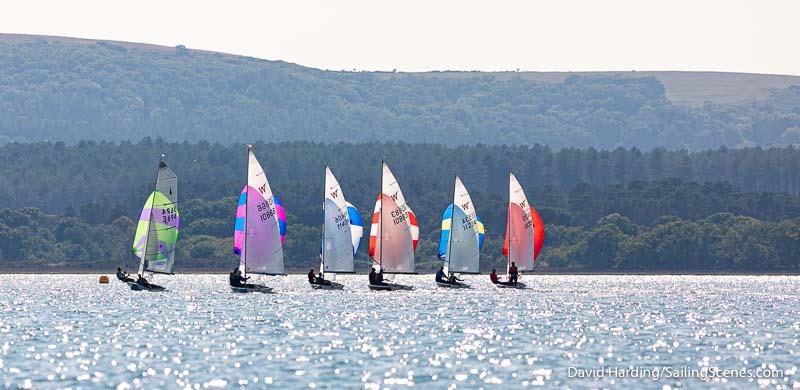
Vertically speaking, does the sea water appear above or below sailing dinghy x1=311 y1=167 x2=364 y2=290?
below

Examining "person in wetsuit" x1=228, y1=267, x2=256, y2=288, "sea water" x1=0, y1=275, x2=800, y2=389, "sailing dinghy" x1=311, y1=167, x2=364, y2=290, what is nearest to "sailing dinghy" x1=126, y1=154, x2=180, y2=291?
"sea water" x1=0, y1=275, x2=800, y2=389

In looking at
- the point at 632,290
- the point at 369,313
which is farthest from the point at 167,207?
the point at 632,290

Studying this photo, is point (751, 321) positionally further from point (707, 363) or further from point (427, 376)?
point (427, 376)

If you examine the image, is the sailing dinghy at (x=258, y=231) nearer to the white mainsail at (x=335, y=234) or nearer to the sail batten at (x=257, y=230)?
the sail batten at (x=257, y=230)

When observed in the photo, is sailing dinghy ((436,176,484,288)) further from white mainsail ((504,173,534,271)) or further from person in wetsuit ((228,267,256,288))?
person in wetsuit ((228,267,256,288))

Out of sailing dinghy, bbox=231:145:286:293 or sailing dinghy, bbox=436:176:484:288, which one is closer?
sailing dinghy, bbox=231:145:286:293

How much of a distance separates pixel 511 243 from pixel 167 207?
35.2 meters

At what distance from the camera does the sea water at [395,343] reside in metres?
68.2

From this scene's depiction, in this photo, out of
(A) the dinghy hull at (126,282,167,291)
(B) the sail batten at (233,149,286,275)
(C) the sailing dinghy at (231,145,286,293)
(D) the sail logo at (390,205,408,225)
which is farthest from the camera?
(D) the sail logo at (390,205,408,225)

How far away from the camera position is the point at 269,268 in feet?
433

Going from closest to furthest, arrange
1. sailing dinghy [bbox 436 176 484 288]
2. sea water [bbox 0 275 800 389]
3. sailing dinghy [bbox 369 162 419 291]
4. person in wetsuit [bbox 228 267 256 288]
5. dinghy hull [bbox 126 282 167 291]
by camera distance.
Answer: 1. sea water [bbox 0 275 800 389]
2. person in wetsuit [bbox 228 267 256 288]
3. dinghy hull [bbox 126 282 167 291]
4. sailing dinghy [bbox 369 162 419 291]
5. sailing dinghy [bbox 436 176 484 288]

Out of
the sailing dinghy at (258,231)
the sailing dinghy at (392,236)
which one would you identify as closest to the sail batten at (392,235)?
the sailing dinghy at (392,236)

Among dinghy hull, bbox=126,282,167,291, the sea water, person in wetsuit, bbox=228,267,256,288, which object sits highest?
person in wetsuit, bbox=228,267,256,288

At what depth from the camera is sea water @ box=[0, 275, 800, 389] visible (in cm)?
6825
